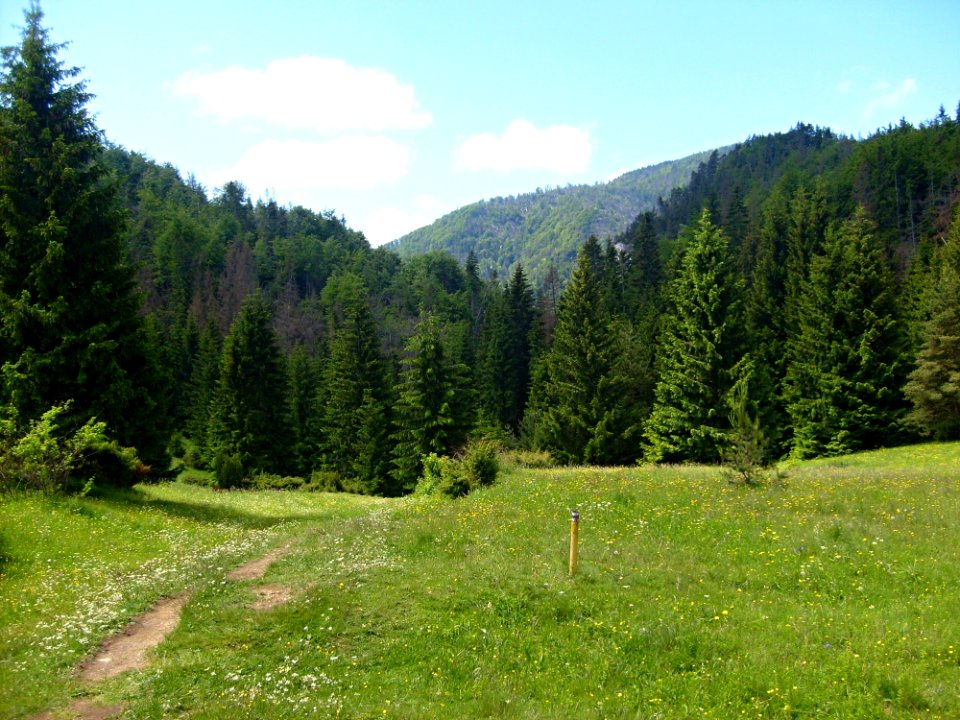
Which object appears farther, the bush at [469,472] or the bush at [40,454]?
the bush at [469,472]

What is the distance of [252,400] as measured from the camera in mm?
49812

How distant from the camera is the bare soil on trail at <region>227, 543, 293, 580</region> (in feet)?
41.2

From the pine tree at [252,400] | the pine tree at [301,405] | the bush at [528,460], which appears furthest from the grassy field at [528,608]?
the pine tree at [301,405]

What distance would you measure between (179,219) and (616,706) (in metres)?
144

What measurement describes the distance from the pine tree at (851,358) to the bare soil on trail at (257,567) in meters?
37.8

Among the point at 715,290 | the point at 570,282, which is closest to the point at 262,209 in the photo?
the point at 570,282

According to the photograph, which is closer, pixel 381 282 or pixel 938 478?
pixel 938 478

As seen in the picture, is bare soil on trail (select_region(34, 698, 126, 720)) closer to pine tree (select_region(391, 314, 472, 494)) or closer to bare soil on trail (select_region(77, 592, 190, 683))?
bare soil on trail (select_region(77, 592, 190, 683))

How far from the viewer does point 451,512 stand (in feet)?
56.8

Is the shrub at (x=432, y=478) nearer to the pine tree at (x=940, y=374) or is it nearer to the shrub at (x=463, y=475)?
the shrub at (x=463, y=475)

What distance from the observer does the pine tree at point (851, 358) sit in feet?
130

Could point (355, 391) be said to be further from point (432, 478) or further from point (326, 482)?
point (432, 478)

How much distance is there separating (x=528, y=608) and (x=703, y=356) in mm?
31449

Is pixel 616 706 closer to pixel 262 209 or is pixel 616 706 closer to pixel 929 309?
pixel 929 309
